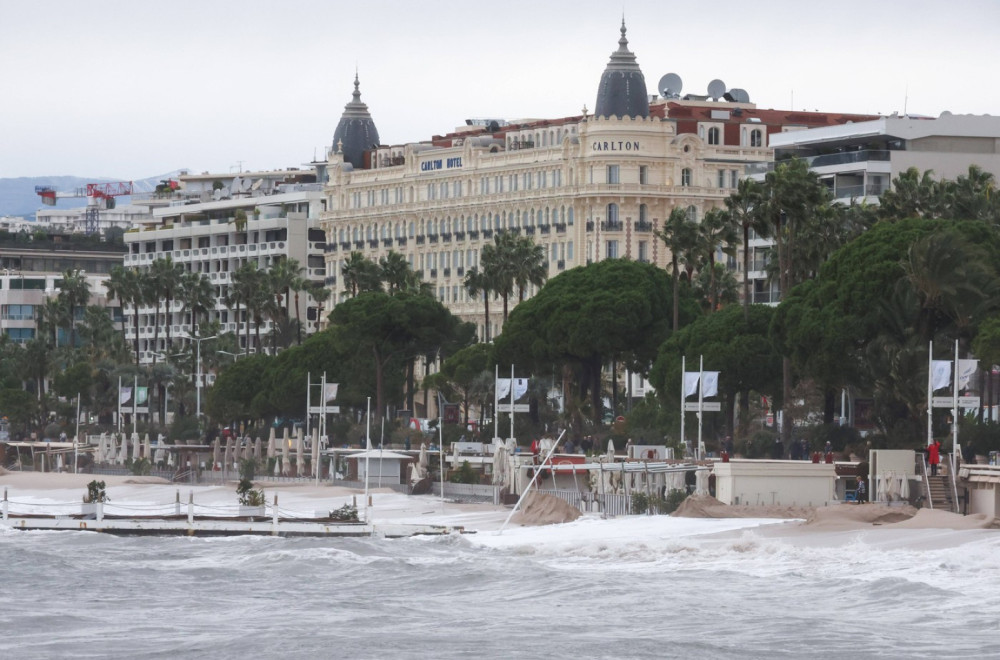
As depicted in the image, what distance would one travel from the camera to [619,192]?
149m

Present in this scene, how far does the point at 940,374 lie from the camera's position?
72.8 metres

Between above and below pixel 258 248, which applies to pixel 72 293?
below

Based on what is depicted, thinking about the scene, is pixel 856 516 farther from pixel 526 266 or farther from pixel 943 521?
pixel 526 266

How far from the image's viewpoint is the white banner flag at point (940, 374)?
238 ft

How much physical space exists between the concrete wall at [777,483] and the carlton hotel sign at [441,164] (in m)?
94.7

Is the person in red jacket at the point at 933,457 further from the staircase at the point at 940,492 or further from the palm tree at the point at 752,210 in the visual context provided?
the palm tree at the point at 752,210

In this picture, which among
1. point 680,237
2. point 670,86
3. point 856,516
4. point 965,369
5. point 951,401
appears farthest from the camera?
point 670,86

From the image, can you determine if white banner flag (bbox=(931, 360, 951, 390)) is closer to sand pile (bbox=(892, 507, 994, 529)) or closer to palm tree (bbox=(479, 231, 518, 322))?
sand pile (bbox=(892, 507, 994, 529))

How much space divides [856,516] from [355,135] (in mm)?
118743

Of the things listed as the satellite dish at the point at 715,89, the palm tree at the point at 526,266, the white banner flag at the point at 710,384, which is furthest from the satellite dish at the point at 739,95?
the white banner flag at the point at 710,384

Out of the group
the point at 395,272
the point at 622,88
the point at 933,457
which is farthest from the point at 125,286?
the point at 933,457

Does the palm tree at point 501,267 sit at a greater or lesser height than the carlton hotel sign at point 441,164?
lesser

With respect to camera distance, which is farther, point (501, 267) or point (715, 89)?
point (715, 89)

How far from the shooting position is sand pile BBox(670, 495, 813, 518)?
68312 mm
